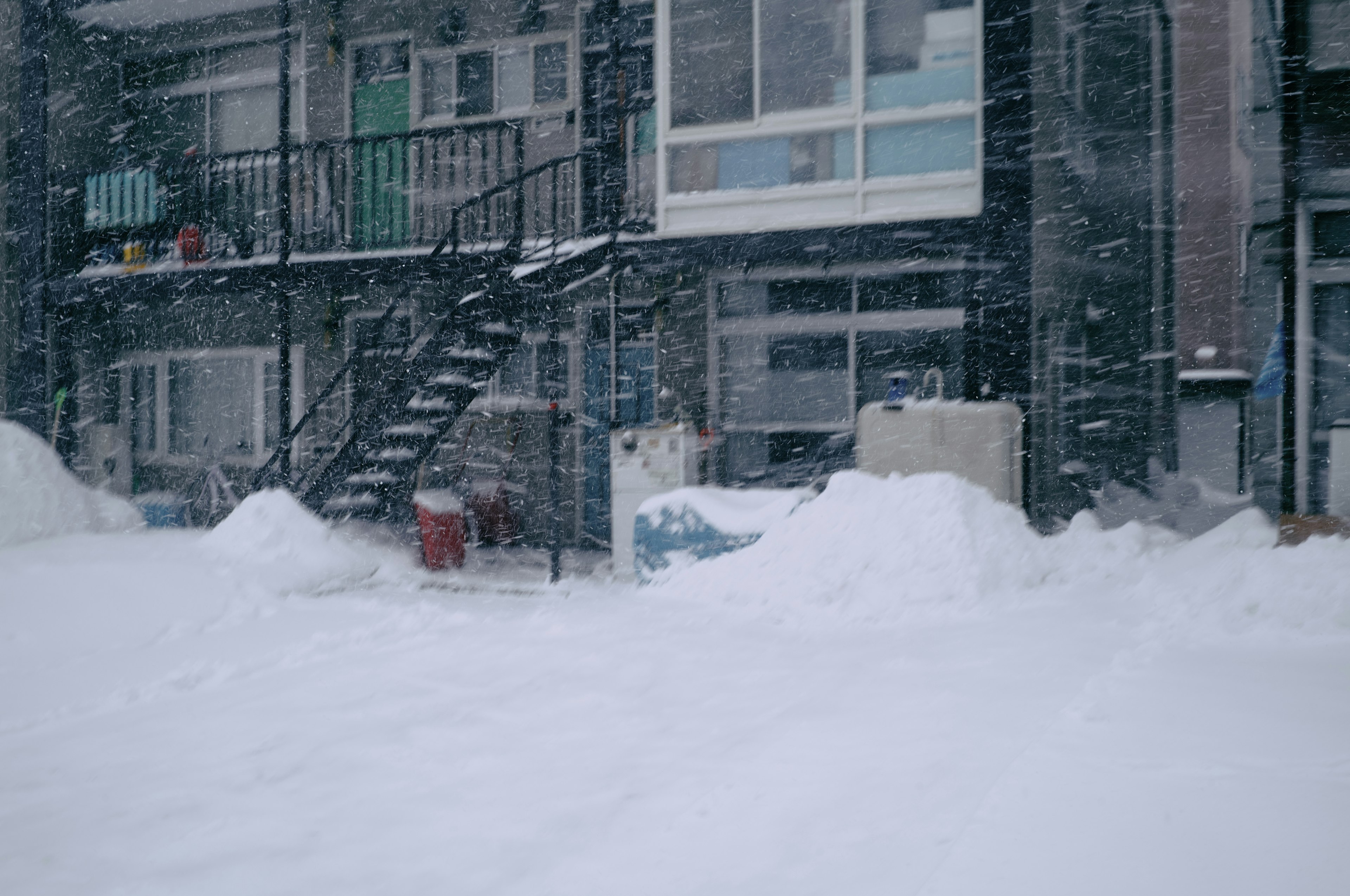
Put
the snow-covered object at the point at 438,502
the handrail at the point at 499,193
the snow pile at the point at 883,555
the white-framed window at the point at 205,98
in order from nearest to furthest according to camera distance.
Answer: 1. the snow pile at the point at 883,555
2. the snow-covered object at the point at 438,502
3. the handrail at the point at 499,193
4. the white-framed window at the point at 205,98

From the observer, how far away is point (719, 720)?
4.17 metres

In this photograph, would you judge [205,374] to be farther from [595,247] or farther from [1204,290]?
[1204,290]

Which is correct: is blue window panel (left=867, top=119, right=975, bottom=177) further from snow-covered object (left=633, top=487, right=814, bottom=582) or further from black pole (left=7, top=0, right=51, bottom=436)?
black pole (left=7, top=0, right=51, bottom=436)

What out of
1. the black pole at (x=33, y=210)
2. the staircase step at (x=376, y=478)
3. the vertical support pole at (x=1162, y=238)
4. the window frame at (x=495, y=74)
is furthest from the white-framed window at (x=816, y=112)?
the black pole at (x=33, y=210)

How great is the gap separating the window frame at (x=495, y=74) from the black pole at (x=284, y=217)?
1.52 metres

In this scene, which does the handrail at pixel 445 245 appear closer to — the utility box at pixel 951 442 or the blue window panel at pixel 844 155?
the blue window panel at pixel 844 155

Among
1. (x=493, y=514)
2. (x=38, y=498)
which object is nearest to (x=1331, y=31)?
(x=493, y=514)

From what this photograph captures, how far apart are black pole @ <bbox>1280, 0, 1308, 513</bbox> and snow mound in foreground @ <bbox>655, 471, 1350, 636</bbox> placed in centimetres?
76

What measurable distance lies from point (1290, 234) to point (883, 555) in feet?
14.7

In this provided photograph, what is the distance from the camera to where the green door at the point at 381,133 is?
37.7 ft

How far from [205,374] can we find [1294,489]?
12807mm

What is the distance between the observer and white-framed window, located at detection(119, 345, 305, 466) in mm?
12414

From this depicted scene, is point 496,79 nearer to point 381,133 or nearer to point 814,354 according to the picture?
point 381,133

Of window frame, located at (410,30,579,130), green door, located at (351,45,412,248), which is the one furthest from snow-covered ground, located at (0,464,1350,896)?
window frame, located at (410,30,579,130)
